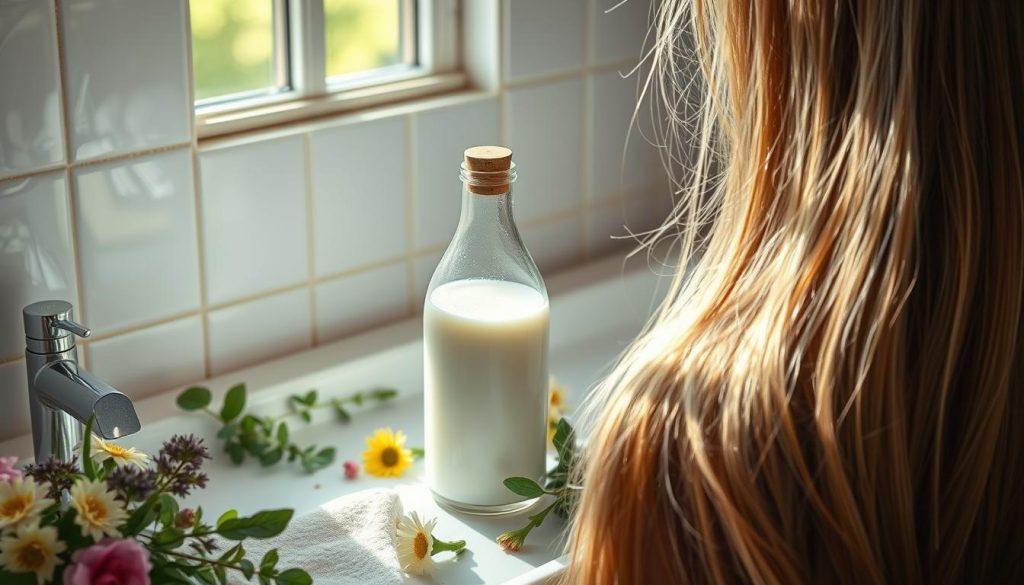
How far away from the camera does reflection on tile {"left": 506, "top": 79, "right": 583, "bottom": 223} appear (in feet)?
4.68

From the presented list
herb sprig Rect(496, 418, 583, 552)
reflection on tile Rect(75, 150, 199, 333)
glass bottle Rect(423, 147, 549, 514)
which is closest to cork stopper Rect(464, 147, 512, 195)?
glass bottle Rect(423, 147, 549, 514)

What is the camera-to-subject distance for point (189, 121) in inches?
45.5

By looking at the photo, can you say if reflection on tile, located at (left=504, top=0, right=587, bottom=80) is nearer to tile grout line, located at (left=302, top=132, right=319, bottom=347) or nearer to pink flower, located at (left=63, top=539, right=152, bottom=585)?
tile grout line, located at (left=302, top=132, right=319, bottom=347)

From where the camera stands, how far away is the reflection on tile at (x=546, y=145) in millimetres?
1426

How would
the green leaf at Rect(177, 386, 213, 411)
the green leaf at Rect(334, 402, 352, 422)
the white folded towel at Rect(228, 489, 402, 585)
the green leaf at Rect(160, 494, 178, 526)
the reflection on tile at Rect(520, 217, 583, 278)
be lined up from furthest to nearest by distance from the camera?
the reflection on tile at Rect(520, 217, 583, 278) < the green leaf at Rect(334, 402, 352, 422) < the green leaf at Rect(177, 386, 213, 411) < the white folded towel at Rect(228, 489, 402, 585) < the green leaf at Rect(160, 494, 178, 526)

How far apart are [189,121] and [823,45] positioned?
62 cm

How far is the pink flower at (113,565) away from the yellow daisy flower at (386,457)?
418 millimetres

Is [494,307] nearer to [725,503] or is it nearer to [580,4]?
[725,503]

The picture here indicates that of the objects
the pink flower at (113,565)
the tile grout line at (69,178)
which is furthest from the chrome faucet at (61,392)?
the pink flower at (113,565)

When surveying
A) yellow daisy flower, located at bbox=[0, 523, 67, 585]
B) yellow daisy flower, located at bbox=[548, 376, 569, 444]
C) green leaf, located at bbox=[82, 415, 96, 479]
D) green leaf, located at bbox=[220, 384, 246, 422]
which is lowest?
yellow daisy flower, located at bbox=[548, 376, 569, 444]

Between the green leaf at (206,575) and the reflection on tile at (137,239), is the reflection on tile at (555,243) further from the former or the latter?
the green leaf at (206,575)

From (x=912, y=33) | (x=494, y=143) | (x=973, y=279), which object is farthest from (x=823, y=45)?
(x=494, y=143)

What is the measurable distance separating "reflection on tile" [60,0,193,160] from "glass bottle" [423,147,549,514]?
306 millimetres

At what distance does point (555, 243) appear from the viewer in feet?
4.97
